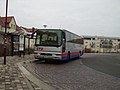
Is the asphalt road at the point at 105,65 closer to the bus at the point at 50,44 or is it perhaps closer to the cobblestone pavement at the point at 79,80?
the cobblestone pavement at the point at 79,80

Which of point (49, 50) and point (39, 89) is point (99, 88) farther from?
point (49, 50)

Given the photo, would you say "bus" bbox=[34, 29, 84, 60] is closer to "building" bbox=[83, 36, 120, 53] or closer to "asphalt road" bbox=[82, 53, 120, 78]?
"asphalt road" bbox=[82, 53, 120, 78]

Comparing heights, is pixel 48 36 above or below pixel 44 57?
above

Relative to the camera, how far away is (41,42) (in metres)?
19.5

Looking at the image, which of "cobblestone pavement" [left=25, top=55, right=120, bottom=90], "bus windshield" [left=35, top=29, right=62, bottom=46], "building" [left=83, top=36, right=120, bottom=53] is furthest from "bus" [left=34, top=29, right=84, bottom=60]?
"building" [left=83, top=36, right=120, bottom=53]

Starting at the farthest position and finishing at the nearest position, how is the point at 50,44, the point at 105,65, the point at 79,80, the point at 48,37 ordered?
the point at 105,65 < the point at 48,37 < the point at 50,44 < the point at 79,80

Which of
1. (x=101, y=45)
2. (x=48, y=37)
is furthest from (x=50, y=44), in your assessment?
(x=101, y=45)

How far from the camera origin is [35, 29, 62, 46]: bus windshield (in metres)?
19.1

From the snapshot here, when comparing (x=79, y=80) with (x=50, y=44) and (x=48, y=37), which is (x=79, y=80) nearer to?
(x=50, y=44)

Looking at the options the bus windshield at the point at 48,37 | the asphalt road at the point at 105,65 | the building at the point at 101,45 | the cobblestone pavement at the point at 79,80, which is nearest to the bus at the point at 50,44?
the bus windshield at the point at 48,37

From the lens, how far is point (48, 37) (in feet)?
64.1

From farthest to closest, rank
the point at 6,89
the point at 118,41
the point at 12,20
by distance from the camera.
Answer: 1. the point at 118,41
2. the point at 12,20
3. the point at 6,89

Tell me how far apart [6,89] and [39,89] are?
3.74ft

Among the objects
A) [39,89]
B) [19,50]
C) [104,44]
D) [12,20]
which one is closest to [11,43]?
[19,50]
